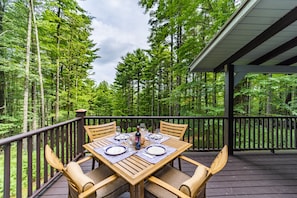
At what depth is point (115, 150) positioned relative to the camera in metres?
2.12

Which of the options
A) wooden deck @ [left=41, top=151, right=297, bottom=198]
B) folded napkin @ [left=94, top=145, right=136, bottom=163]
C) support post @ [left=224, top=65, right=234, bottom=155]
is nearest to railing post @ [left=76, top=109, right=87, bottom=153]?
wooden deck @ [left=41, top=151, right=297, bottom=198]

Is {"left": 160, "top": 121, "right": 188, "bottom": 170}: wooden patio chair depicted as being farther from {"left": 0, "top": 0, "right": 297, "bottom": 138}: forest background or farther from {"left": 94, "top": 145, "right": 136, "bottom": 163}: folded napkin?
{"left": 0, "top": 0, "right": 297, "bottom": 138}: forest background

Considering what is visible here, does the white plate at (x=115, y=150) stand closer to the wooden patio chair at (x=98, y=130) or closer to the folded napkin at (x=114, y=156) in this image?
the folded napkin at (x=114, y=156)

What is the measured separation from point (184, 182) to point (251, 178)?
2.25 metres

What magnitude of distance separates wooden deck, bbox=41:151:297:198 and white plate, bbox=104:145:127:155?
70cm

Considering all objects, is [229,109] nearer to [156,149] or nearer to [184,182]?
[156,149]

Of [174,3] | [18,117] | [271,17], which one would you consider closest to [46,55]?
[18,117]

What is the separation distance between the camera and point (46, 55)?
8.64 m

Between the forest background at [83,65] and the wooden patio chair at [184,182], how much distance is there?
496cm

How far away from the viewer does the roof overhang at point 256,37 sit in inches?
82.7

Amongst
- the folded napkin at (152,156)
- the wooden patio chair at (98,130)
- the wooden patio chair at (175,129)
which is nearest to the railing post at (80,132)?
the wooden patio chair at (98,130)

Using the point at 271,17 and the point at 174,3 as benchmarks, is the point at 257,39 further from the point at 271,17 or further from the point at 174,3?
the point at 174,3

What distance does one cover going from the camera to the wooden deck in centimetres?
240

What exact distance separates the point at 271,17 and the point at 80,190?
10.1 ft
